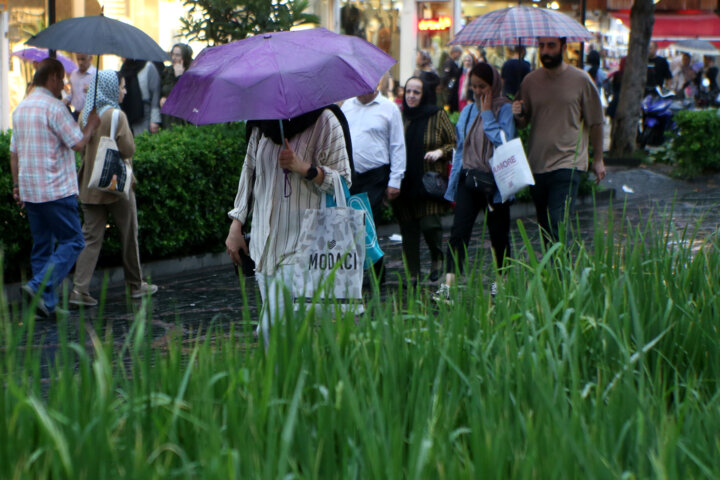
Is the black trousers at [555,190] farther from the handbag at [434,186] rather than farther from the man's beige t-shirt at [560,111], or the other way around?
the handbag at [434,186]

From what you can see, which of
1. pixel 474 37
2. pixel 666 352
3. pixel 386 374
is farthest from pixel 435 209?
pixel 386 374

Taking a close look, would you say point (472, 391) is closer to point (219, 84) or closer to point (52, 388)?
point (52, 388)

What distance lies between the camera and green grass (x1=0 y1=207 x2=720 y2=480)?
270 centimetres

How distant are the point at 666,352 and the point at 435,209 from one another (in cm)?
528

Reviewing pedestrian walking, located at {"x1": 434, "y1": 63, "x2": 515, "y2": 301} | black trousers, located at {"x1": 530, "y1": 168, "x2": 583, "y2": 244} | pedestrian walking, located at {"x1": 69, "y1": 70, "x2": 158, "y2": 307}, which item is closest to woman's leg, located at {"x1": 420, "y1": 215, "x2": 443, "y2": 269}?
pedestrian walking, located at {"x1": 434, "y1": 63, "x2": 515, "y2": 301}

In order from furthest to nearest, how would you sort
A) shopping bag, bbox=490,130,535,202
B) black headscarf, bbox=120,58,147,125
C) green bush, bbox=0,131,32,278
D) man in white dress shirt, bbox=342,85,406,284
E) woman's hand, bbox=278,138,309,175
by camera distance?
black headscarf, bbox=120,58,147,125 → man in white dress shirt, bbox=342,85,406,284 → green bush, bbox=0,131,32,278 → shopping bag, bbox=490,130,535,202 → woman's hand, bbox=278,138,309,175

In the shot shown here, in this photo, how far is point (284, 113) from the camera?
4.88m

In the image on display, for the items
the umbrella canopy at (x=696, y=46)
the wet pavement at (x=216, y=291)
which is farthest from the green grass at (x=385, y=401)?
the umbrella canopy at (x=696, y=46)

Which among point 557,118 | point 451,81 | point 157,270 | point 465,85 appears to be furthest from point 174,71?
point 451,81

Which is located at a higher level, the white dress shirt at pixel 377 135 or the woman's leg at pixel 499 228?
the white dress shirt at pixel 377 135

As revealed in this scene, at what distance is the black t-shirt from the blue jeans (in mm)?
18137

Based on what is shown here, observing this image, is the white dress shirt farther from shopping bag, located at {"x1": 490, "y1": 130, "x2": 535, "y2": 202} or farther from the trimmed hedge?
the trimmed hedge

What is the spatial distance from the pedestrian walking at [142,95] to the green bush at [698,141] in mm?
8270

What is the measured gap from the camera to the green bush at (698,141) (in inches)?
698
